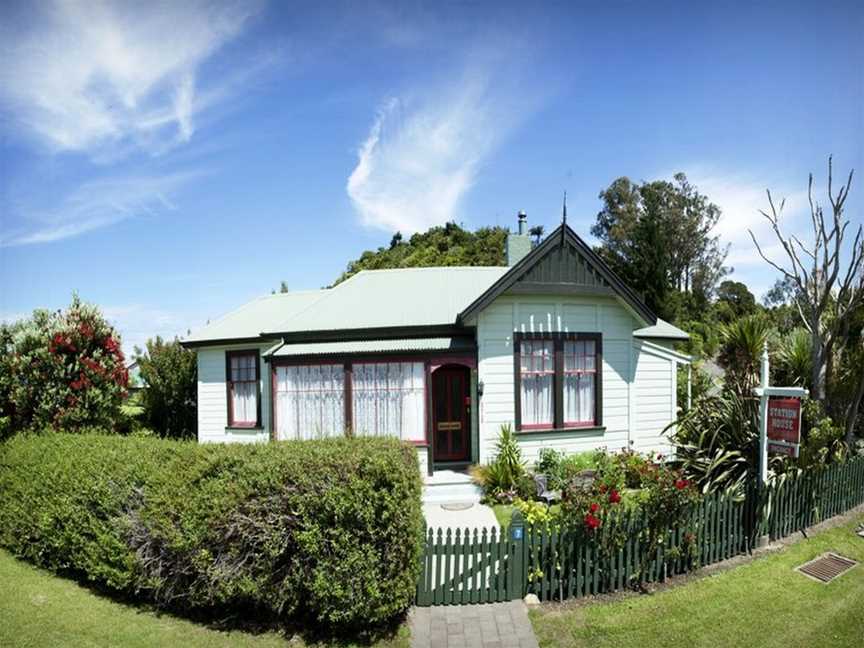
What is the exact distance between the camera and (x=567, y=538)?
6.97 metres

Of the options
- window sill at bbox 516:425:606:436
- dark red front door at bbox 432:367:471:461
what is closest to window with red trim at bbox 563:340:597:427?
window sill at bbox 516:425:606:436

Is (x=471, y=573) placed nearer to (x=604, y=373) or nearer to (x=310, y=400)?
(x=310, y=400)

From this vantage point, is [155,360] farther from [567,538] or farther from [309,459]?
[567,538]

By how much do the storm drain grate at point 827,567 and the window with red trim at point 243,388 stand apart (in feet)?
46.2

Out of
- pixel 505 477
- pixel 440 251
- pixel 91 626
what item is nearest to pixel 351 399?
pixel 505 477

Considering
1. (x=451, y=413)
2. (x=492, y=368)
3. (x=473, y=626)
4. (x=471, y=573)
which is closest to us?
(x=473, y=626)

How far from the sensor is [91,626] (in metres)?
6.30

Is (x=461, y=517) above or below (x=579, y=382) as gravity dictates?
below

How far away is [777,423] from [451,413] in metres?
7.54

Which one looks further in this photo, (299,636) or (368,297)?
(368,297)

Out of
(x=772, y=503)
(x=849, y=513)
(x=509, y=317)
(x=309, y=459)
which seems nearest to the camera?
(x=309, y=459)

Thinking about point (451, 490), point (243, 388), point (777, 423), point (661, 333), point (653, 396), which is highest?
point (661, 333)

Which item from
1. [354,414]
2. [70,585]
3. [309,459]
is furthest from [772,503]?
[70,585]

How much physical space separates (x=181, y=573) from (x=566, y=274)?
411 inches
